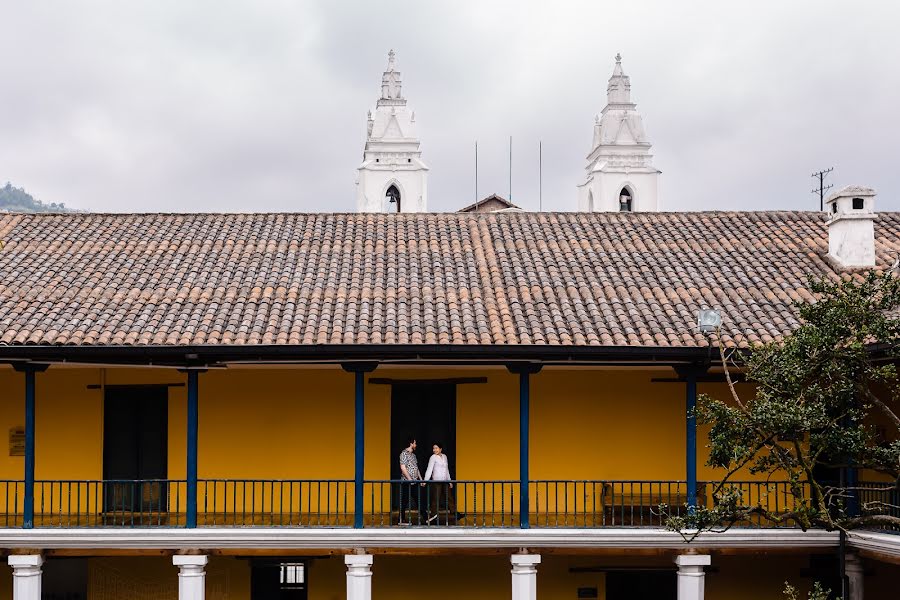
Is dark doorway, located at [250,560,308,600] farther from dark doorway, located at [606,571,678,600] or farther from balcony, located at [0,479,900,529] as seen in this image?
dark doorway, located at [606,571,678,600]

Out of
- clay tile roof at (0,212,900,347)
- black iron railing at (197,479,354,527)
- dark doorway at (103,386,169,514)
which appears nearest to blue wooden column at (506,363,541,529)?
clay tile roof at (0,212,900,347)

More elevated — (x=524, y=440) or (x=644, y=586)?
(x=524, y=440)

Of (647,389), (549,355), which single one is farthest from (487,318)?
(647,389)

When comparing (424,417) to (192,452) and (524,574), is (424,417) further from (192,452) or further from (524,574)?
(192,452)

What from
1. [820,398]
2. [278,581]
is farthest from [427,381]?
[820,398]

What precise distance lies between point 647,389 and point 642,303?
169 cm

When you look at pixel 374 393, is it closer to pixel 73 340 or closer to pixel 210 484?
pixel 210 484

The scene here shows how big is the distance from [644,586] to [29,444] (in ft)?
30.0

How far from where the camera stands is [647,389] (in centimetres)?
1426

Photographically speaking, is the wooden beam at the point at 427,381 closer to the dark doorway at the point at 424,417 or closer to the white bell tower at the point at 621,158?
the dark doorway at the point at 424,417

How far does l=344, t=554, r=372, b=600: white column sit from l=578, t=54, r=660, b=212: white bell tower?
41.2m

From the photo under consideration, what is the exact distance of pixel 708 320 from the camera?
11961 millimetres

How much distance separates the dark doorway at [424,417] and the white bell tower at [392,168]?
3746 cm

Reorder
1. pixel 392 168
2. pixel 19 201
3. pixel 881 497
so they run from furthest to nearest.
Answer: pixel 19 201 < pixel 392 168 < pixel 881 497
